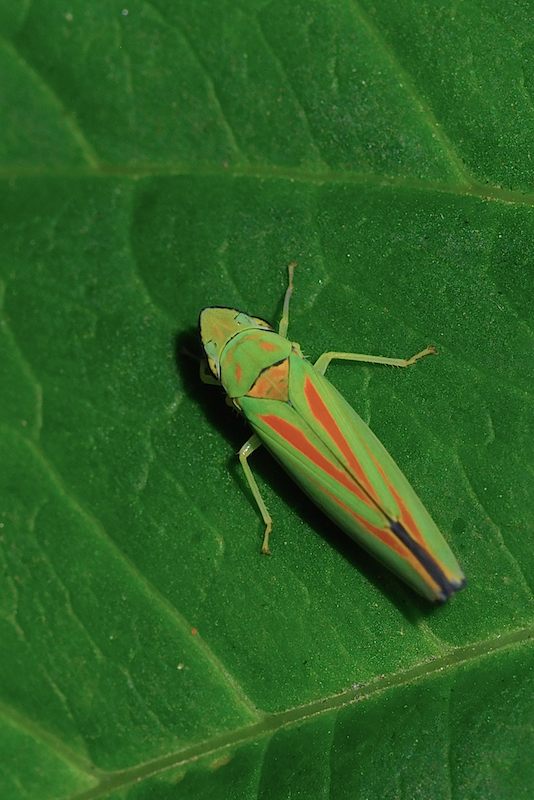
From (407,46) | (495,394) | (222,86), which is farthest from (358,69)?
(495,394)

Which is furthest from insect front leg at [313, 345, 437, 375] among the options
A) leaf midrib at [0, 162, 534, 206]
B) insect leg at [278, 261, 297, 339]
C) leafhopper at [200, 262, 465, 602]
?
leaf midrib at [0, 162, 534, 206]

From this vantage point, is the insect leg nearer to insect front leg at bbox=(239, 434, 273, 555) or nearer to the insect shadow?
the insect shadow

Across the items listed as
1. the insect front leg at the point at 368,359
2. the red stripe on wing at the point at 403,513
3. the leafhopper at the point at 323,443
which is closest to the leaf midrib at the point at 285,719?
the leafhopper at the point at 323,443

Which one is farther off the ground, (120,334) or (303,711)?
(120,334)

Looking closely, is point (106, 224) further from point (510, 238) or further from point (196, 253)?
point (510, 238)

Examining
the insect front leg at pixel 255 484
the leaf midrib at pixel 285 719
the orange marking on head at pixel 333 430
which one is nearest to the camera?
the leaf midrib at pixel 285 719

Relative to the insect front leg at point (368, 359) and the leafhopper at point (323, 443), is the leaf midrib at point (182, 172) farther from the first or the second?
the insect front leg at point (368, 359)
